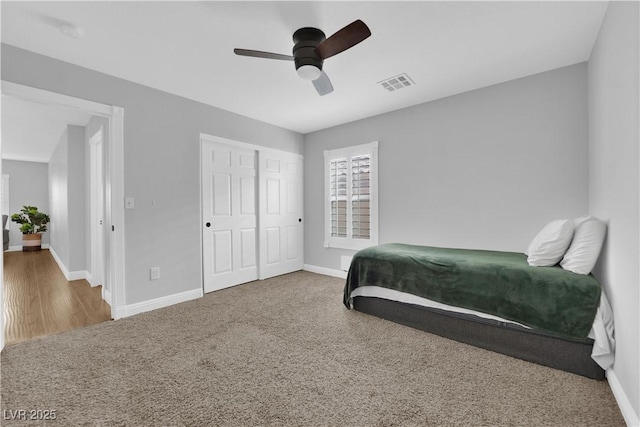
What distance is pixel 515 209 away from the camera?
119 inches

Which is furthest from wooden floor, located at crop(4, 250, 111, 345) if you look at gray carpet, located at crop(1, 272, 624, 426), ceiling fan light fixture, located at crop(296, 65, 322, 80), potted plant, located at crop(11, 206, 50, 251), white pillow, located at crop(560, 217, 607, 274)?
white pillow, located at crop(560, 217, 607, 274)

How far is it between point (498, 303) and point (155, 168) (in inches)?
141

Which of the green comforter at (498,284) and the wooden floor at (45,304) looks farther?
the wooden floor at (45,304)

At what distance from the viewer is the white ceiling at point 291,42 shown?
77.6 inches

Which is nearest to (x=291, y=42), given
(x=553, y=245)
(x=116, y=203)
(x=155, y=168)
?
(x=155, y=168)

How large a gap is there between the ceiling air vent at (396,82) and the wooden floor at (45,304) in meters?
3.83

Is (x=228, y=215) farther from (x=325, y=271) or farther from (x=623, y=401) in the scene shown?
(x=623, y=401)

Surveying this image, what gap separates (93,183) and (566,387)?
558 cm

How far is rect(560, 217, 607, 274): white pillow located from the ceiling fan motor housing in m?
2.26

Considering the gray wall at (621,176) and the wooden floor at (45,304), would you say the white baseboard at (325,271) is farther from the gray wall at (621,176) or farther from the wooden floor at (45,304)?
the gray wall at (621,176)

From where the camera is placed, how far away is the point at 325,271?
15.6 feet

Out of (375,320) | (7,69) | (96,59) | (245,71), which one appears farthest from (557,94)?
(7,69)

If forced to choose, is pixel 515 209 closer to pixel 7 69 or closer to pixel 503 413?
pixel 503 413

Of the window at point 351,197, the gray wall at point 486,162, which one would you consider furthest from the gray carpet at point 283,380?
the window at point 351,197
